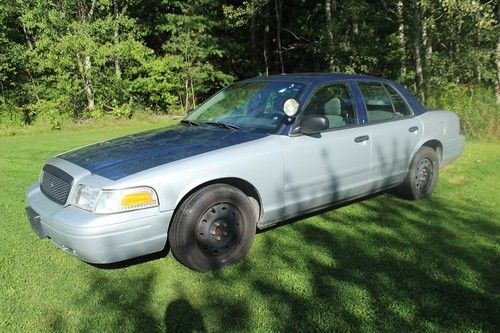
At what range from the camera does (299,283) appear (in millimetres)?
3854

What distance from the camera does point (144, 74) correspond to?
2023cm

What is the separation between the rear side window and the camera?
5348mm

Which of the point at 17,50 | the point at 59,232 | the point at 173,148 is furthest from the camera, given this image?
the point at 17,50

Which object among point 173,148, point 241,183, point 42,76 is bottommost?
point 241,183

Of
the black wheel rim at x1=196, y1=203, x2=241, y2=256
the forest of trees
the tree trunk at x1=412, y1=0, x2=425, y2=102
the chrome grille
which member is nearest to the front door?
the black wheel rim at x1=196, y1=203, x2=241, y2=256

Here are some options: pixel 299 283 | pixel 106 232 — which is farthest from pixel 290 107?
pixel 106 232

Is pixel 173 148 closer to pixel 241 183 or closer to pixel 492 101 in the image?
pixel 241 183

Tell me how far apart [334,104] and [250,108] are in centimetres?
86

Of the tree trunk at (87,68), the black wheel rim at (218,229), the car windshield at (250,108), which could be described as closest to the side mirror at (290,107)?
the car windshield at (250,108)

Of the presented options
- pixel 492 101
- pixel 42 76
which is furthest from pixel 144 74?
pixel 492 101

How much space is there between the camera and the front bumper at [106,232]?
3590mm

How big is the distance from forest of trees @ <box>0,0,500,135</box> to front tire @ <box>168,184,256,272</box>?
8.70m

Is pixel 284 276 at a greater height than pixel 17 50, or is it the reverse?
pixel 17 50

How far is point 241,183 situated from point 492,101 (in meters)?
8.78
